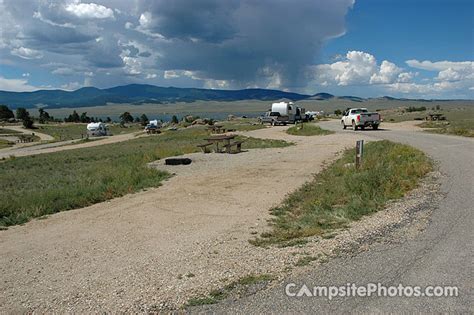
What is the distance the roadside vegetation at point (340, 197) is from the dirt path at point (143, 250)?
0.54m

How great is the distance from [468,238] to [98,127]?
259 ft

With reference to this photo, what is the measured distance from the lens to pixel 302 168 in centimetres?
1772

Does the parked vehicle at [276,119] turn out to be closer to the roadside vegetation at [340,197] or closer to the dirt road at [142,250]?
the roadside vegetation at [340,197]

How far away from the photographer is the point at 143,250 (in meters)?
7.66

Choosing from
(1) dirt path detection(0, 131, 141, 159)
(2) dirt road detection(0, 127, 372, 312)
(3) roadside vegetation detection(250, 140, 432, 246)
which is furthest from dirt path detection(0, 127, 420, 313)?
(1) dirt path detection(0, 131, 141, 159)

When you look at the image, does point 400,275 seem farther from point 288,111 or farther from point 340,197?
point 288,111

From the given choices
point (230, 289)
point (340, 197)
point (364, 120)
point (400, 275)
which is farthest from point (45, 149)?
point (400, 275)

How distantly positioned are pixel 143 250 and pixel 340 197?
5.40 m

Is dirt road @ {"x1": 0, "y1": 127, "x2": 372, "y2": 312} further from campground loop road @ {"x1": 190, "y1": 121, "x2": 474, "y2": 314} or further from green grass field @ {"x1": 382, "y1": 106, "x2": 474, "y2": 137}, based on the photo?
green grass field @ {"x1": 382, "y1": 106, "x2": 474, "y2": 137}

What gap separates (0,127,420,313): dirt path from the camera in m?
5.55

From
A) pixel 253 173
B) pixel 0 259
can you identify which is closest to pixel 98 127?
pixel 253 173

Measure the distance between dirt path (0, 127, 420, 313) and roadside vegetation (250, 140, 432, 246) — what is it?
541mm

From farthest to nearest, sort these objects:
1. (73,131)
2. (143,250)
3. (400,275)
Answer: (73,131) < (143,250) < (400,275)

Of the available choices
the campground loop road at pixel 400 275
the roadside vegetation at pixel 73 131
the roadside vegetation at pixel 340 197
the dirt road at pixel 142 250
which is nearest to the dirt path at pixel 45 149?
the roadside vegetation at pixel 73 131
